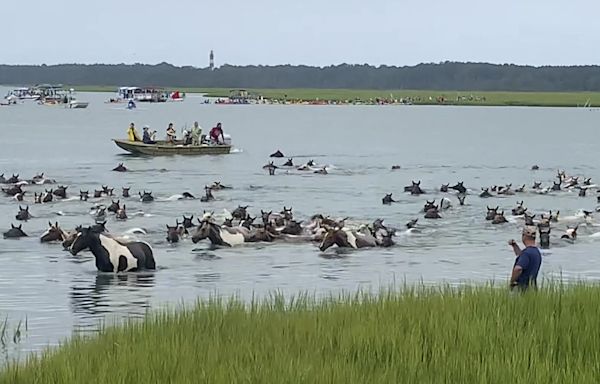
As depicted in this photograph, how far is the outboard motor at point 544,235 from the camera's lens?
98.5 feet

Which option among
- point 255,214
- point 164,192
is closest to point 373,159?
point 164,192

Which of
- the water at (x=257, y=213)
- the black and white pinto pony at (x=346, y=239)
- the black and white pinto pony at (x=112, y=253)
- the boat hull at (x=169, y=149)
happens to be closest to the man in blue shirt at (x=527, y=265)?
the water at (x=257, y=213)

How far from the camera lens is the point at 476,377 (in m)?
10.1

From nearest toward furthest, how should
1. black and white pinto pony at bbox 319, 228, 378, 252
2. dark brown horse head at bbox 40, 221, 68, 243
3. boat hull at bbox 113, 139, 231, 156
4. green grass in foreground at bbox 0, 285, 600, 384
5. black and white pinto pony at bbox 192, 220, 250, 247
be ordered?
green grass in foreground at bbox 0, 285, 600, 384
black and white pinto pony at bbox 319, 228, 378, 252
black and white pinto pony at bbox 192, 220, 250, 247
dark brown horse head at bbox 40, 221, 68, 243
boat hull at bbox 113, 139, 231, 156

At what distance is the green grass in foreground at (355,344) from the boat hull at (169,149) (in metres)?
50.1

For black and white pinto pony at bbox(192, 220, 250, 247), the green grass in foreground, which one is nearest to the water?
black and white pinto pony at bbox(192, 220, 250, 247)

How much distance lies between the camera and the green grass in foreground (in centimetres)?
1021

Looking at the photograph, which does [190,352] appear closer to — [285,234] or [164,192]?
[285,234]

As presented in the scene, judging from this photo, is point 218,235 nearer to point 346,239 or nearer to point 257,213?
point 346,239

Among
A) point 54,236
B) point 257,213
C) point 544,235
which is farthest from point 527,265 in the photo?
point 257,213

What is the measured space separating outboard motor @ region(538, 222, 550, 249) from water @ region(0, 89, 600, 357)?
34 centimetres

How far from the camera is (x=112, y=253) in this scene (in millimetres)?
24625

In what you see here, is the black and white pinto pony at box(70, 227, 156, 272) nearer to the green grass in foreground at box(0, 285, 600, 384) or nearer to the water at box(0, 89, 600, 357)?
the water at box(0, 89, 600, 357)

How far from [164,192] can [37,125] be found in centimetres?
9007
